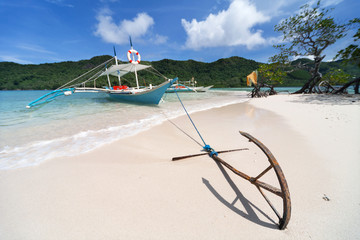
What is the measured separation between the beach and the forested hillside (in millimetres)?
62529

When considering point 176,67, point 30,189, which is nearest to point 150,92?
point 30,189

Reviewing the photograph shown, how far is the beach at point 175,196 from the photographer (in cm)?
128

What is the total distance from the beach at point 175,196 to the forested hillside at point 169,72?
2462 inches

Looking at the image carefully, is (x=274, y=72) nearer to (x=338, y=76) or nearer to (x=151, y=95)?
(x=338, y=76)

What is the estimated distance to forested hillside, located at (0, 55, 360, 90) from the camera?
205 ft

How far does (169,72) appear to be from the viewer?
281 ft

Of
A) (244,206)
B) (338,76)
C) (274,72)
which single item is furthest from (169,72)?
(244,206)

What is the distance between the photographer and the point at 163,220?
139 cm

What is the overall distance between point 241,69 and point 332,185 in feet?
328

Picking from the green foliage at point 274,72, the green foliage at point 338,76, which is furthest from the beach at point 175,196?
the green foliage at point 338,76

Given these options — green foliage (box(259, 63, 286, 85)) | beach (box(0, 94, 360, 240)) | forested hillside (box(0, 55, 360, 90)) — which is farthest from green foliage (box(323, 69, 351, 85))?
forested hillside (box(0, 55, 360, 90))

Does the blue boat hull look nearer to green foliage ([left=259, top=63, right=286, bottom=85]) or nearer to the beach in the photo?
the beach

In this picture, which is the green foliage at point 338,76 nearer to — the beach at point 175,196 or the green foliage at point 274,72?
the green foliage at point 274,72

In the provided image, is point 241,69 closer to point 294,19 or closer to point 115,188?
point 294,19
